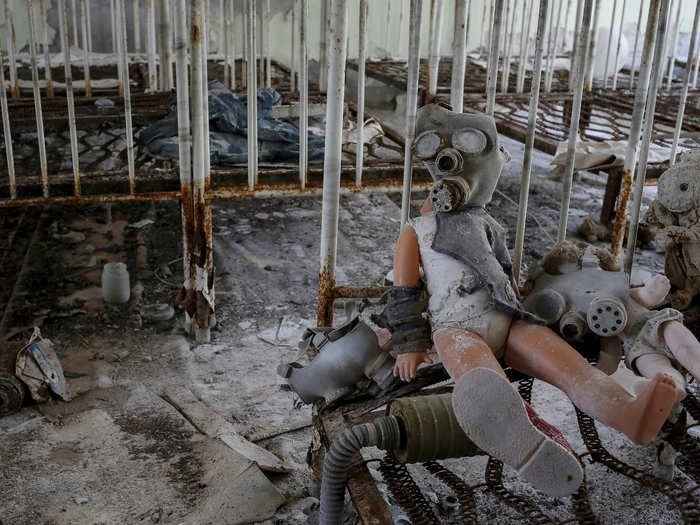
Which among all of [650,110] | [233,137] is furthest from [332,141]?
[233,137]

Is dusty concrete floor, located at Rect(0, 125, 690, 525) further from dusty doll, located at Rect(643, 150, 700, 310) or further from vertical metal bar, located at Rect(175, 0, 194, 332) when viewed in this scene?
dusty doll, located at Rect(643, 150, 700, 310)

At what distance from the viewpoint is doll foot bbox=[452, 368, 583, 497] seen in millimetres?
1428

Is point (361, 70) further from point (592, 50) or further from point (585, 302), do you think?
point (592, 50)

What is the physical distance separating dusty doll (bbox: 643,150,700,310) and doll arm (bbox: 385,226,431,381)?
0.70 metres

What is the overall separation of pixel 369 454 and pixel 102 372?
1136mm

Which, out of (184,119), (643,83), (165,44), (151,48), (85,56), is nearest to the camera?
(643,83)

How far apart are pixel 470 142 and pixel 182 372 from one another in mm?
1635

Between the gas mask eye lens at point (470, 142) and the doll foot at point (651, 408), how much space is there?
0.67m

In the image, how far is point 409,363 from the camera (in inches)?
71.0

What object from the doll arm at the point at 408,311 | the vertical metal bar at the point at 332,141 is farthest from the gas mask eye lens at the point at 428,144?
the vertical metal bar at the point at 332,141

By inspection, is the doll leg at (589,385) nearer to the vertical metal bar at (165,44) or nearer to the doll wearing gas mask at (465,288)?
the doll wearing gas mask at (465,288)

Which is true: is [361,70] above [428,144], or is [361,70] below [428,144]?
above

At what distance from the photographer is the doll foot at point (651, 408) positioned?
1468 mm

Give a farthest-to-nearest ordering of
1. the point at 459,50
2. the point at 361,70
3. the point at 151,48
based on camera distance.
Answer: the point at 151,48
the point at 361,70
the point at 459,50
